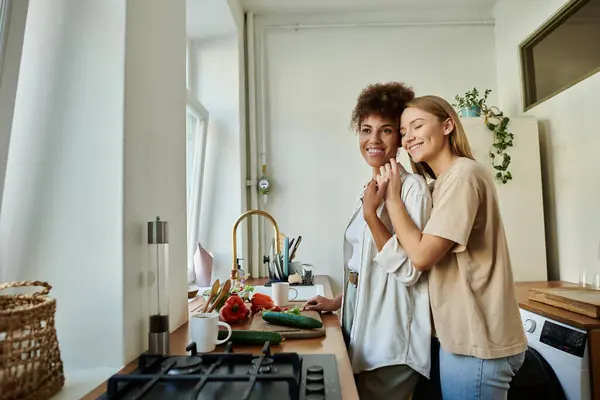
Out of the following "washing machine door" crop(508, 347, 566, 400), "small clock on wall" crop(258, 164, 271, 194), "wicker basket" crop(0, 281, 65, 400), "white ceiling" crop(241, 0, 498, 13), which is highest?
"white ceiling" crop(241, 0, 498, 13)

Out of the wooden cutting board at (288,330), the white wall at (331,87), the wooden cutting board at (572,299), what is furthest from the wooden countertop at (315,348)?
the white wall at (331,87)

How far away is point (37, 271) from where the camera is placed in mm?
939

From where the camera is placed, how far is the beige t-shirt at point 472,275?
3.41ft

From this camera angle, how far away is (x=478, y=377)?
3.43 ft

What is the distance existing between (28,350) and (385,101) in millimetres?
1089

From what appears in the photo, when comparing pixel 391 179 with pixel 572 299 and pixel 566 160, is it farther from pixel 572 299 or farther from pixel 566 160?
pixel 566 160

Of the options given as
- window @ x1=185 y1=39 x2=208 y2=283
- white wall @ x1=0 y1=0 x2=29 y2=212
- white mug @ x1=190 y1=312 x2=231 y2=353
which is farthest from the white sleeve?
window @ x1=185 y1=39 x2=208 y2=283

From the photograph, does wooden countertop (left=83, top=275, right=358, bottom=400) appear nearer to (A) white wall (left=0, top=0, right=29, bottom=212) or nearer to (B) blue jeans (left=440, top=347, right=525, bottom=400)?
(B) blue jeans (left=440, top=347, right=525, bottom=400)

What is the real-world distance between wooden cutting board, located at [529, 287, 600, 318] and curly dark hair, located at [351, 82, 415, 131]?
109 cm

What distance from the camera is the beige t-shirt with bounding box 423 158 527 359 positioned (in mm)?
1039

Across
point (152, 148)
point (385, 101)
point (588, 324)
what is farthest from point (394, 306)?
point (588, 324)

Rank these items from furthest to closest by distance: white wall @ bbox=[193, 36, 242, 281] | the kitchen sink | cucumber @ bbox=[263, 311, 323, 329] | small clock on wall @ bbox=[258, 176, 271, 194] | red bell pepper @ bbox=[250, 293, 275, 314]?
small clock on wall @ bbox=[258, 176, 271, 194] < white wall @ bbox=[193, 36, 242, 281] < the kitchen sink < red bell pepper @ bbox=[250, 293, 275, 314] < cucumber @ bbox=[263, 311, 323, 329]

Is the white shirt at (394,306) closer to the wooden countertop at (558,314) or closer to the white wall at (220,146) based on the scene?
the wooden countertop at (558,314)

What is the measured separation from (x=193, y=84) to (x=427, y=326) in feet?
7.88
